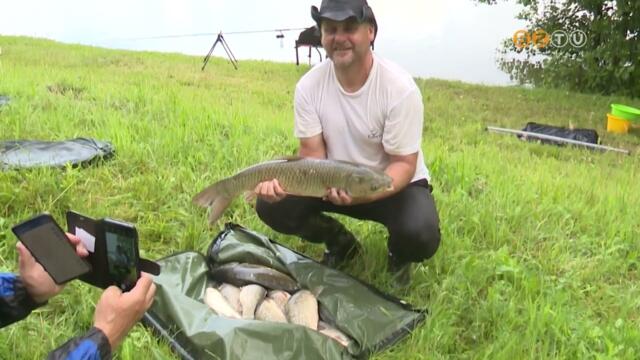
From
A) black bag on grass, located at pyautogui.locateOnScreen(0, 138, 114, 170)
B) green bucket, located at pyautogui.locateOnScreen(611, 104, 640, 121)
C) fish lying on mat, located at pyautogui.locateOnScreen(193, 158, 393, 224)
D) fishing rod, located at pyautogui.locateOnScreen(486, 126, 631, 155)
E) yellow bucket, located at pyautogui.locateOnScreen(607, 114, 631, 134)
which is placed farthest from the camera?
yellow bucket, located at pyautogui.locateOnScreen(607, 114, 631, 134)

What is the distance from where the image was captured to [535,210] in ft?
12.6

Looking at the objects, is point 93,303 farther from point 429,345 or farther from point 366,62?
point 366,62

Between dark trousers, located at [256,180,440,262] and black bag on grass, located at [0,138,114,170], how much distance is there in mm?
1243

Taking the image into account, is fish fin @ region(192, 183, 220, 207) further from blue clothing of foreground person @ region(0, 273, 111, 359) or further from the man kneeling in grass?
blue clothing of foreground person @ region(0, 273, 111, 359)

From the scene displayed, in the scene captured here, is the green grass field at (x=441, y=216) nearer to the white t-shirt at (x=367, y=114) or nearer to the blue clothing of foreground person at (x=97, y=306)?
the blue clothing of foreground person at (x=97, y=306)

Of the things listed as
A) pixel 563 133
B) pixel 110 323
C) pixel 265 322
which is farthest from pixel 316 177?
pixel 563 133

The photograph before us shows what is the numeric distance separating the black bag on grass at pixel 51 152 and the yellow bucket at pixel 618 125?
22.2ft

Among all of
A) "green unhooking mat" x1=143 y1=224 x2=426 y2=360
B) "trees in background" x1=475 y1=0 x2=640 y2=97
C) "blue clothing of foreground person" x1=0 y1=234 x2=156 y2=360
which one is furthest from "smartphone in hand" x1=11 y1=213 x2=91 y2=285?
"trees in background" x1=475 y1=0 x2=640 y2=97

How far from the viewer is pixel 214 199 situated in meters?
2.75

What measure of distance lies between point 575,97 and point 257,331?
33.9ft

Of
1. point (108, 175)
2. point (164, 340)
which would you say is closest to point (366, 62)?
point (164, 340)

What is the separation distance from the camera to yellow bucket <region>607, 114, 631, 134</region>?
26.8 ft

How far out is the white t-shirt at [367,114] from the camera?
9.00 ft

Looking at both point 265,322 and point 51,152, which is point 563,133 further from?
point 265,322
